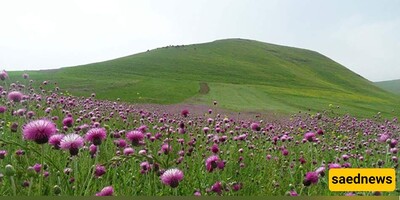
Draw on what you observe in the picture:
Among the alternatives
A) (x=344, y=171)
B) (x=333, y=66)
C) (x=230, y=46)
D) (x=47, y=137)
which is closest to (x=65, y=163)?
(x=47, y=137)

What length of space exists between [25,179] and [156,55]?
305 ft

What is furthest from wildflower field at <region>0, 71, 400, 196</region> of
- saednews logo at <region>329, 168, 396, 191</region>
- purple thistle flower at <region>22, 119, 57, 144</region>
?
saednews logo at <region>329, 168, 396, 191</region>

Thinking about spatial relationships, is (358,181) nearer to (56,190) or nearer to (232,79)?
(56,190)

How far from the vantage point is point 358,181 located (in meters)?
4.07

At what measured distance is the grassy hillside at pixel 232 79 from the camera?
1847 inches

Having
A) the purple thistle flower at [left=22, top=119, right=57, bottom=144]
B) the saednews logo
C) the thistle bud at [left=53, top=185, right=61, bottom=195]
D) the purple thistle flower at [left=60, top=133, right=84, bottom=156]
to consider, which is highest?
the purple thistle flower at [left=22, top=119, right=57, bottom=144]

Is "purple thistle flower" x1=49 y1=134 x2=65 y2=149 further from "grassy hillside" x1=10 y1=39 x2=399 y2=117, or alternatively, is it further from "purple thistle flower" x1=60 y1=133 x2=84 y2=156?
"grassy hillside" x1=10 y1=39 x2=399 y2=117

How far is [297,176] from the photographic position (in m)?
6.71

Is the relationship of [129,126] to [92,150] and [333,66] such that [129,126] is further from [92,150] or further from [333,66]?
[333,66]

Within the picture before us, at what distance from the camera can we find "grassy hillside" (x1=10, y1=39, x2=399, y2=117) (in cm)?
4691

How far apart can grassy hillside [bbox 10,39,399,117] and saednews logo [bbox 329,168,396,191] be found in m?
34.6

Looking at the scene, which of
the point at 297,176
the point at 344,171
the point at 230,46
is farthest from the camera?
the point at 230,46

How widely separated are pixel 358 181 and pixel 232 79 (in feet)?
239

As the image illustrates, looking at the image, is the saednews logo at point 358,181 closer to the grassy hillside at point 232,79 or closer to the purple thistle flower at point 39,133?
the purple thistle flower at point 39,133
